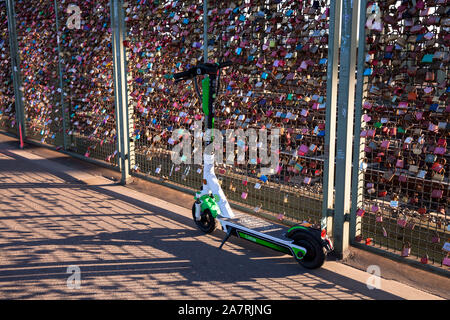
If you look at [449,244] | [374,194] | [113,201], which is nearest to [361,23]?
[374,194]

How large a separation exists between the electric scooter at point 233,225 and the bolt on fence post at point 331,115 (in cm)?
24

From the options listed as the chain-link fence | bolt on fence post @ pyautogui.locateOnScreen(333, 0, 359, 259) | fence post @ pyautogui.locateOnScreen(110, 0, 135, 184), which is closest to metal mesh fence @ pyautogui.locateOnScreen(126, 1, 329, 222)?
the chain-link fence

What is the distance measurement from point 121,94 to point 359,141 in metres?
3.46

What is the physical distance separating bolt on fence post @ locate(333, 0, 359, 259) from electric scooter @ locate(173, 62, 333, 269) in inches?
9.2

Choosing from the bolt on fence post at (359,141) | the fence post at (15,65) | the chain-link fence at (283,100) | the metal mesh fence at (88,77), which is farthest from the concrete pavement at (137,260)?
the fence post at (15,65)

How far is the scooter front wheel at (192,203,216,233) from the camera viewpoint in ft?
14.4

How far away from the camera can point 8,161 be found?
7551 millimetres

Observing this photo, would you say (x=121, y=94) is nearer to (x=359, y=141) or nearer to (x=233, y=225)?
(x=233, y=225)

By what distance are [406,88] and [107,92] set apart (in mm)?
4540

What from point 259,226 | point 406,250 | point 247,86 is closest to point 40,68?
point 247,86

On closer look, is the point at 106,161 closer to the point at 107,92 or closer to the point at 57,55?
the point at 107,92

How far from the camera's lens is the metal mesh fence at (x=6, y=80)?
366 inches

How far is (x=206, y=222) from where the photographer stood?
449 cm

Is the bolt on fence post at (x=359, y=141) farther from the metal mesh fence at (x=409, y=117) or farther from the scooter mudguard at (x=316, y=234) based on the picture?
the scooter mudguard at (x=316, y=234)
